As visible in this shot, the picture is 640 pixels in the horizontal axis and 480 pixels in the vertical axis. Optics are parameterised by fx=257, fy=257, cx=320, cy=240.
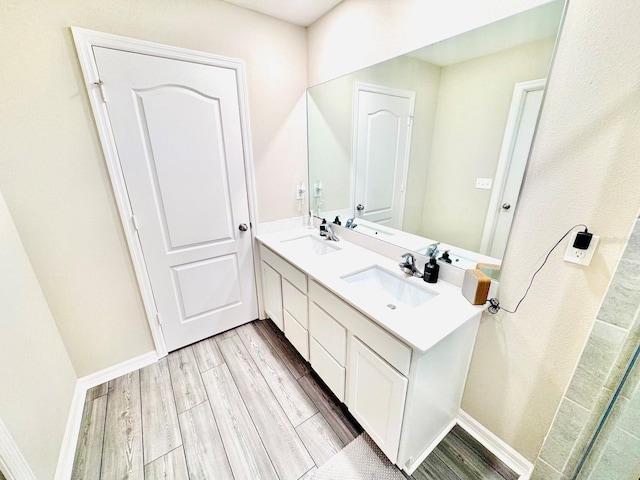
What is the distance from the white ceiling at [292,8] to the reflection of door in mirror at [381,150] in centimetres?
55

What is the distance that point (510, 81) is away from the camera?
111 cm

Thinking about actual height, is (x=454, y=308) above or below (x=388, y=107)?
below

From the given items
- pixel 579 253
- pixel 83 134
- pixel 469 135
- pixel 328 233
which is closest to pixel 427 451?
pixel 579 253

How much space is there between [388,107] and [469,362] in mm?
1599

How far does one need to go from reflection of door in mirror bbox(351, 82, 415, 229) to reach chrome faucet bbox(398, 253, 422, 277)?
11.6 inches

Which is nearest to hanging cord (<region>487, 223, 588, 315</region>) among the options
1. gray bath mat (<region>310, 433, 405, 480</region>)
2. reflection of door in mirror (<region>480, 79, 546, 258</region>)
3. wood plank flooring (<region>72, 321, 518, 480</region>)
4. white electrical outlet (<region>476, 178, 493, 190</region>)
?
reflection of door in mirror (<region>480, 79, 546, 258</region>)

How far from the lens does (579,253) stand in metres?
0.97

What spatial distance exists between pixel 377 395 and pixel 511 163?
1.22 metres

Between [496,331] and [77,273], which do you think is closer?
[496,331]

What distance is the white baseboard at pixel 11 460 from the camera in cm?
92

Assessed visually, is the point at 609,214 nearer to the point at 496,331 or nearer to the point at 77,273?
the point at 496,331

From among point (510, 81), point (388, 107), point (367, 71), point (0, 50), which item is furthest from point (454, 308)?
point (0, 50)

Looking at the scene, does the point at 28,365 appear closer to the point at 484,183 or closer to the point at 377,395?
the point at 377,395

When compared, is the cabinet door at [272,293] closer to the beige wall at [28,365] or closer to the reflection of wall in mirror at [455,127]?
the reflection of wall in mirror at [455,127]
